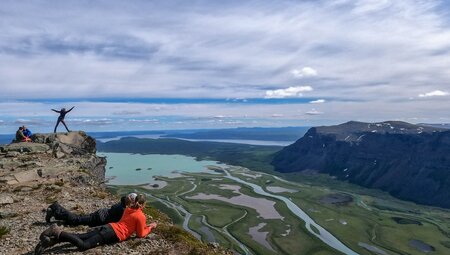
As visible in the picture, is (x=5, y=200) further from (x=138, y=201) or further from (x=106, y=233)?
(x=138, y=201)

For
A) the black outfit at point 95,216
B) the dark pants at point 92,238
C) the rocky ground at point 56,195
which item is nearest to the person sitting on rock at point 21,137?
the rocky ground at point 56,195

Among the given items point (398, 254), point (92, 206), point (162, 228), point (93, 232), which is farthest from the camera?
point (398, 254)

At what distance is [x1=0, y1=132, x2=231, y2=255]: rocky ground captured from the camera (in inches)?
938

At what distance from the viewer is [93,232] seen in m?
23.3

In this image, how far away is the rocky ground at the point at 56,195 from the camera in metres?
23.8

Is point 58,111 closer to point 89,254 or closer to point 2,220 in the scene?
point 2,220

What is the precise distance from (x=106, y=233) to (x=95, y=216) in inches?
140

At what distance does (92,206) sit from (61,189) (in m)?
7.84

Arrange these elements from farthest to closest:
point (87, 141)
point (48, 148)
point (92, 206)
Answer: point (87, 141)
point (48, 148)
point (92, 206)

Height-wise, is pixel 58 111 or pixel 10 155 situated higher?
pixel 58 111

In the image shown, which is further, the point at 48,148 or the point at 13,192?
the point at 48,148

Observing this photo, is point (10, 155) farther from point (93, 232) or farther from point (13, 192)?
point (93, 232)

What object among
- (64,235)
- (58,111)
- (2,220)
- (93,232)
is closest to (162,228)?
(93,232)

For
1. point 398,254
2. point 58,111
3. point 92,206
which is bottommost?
point 398,254
